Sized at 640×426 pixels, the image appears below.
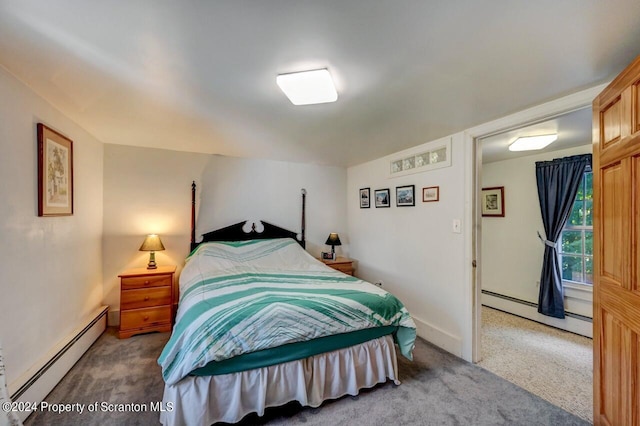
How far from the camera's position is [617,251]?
131cm

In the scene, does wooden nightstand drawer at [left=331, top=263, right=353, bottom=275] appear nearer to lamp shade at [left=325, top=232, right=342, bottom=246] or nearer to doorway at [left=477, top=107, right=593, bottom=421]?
lamp shade at [left=325, top=232, right=342, bottom=246]

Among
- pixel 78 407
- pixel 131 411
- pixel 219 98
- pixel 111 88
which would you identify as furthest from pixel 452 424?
pixel 111 88

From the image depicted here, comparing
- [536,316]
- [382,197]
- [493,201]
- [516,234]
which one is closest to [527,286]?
[536,316]

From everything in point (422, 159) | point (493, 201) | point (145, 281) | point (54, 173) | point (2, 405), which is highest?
point (422, 159)

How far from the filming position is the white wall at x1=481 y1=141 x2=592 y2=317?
345 cm

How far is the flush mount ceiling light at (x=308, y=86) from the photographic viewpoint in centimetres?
151

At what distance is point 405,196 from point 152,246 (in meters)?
3.00

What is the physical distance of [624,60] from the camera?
137cm

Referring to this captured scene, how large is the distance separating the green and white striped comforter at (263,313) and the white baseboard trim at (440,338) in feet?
2.39

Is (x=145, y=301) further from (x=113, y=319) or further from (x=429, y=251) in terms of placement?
(x=429, y=251)

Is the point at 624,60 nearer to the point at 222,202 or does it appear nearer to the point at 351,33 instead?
the point at 351,33

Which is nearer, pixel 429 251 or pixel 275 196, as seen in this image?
pixel 429 251

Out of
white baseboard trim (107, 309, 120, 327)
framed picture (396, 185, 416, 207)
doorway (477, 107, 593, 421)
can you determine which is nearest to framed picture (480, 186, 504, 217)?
doorway (477, 107, 593, 421)

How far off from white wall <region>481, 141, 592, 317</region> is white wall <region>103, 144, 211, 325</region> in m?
4.24
